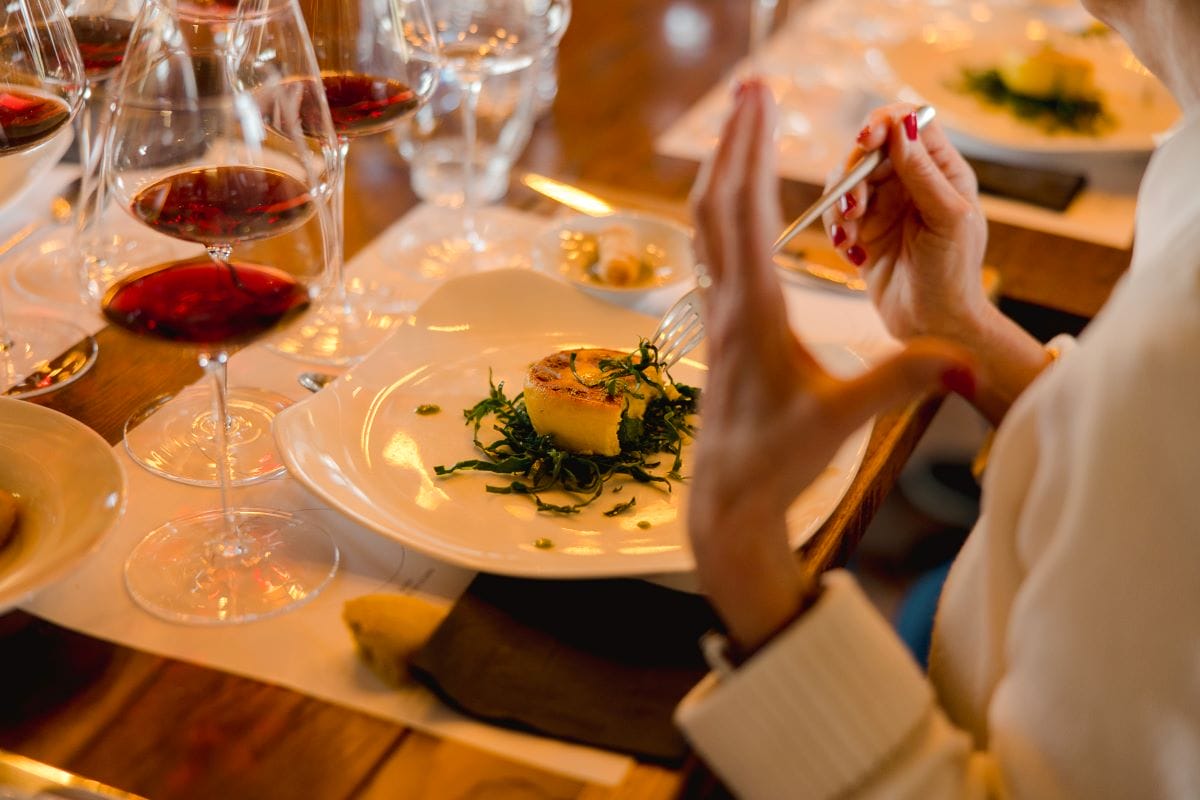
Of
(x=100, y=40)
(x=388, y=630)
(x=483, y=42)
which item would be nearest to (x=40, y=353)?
(x=100, y=40)

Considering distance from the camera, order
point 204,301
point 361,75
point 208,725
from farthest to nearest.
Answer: point 361,75, point 204,301, point 208,725

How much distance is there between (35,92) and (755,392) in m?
0.75

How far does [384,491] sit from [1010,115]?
1296 mm

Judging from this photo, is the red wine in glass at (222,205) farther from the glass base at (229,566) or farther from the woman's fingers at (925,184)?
the woman's fingers at (925,184)

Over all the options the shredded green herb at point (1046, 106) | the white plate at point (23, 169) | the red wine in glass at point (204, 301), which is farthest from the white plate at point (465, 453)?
the shredded green herb at point (1046, 106)

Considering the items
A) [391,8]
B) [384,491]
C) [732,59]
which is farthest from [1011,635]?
[732,59]

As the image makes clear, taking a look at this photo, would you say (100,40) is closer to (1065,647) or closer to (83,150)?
(83,150)

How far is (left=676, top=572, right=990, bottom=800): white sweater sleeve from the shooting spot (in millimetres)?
721

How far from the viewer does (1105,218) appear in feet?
5.31

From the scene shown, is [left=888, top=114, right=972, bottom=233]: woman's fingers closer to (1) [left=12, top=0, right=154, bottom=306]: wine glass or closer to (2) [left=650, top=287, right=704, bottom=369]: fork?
(2) [left=650, top=287, right=704, bottom=369]: fork

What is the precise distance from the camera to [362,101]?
4.10 ft

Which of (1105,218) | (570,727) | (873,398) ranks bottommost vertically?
(1105,218)

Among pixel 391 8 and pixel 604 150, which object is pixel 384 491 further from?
pixel 604 150

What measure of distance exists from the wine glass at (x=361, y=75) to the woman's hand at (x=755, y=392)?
596mm
